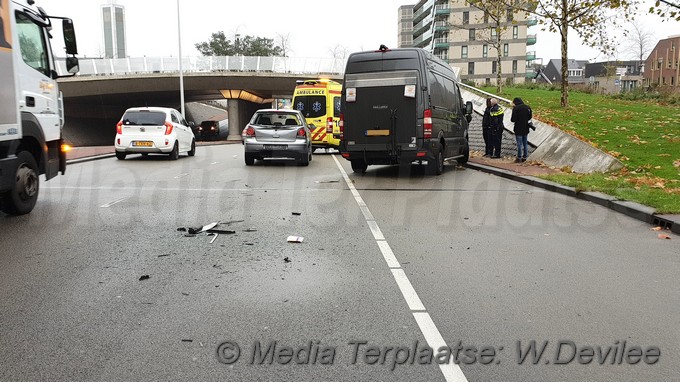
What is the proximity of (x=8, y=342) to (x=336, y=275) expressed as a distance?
266 cm

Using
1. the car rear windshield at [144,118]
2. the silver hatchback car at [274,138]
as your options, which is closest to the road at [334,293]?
the silver hatchback car at [274,138]

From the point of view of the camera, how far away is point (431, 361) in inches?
135

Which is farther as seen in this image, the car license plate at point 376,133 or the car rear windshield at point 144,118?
the car rear windshield at point 144,118

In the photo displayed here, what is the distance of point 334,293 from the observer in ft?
15.5

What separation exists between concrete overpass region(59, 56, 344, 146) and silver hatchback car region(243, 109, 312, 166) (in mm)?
32324

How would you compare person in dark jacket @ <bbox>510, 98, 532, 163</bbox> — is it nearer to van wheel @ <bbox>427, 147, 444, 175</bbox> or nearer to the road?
van wheel @ <bbox>427, 147, 444, 175</bbox>

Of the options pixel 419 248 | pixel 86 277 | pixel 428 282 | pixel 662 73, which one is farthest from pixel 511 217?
pixel 662 73

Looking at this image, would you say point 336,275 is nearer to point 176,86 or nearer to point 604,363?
point 604,363

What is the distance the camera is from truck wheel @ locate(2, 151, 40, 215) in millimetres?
8062

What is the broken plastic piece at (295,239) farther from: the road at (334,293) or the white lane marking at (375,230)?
the white lane marking at (375,230)

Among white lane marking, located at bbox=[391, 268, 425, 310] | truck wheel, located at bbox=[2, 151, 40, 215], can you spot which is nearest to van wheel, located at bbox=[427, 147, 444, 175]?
truck wheel, located at bbox=[2, 151, 40, 215]

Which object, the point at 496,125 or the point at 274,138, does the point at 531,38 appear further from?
the point at 274,138

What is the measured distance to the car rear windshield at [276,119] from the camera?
56.1 ft

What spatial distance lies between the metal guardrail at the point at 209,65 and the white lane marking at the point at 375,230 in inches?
1661
